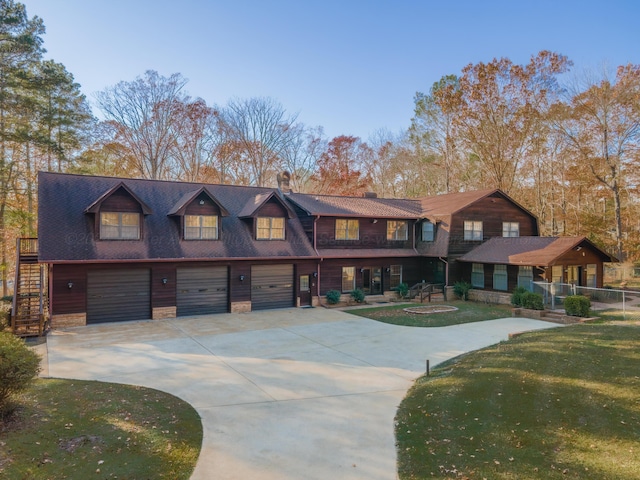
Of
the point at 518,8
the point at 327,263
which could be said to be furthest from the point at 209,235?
the point at 518,8

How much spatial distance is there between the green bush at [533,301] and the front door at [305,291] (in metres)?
10.7

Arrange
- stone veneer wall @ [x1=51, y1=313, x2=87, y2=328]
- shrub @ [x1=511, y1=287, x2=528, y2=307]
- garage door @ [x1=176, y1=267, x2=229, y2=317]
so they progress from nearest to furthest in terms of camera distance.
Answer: stone veneer wall @ [x1=51, y1=313, x2=87, y2=328] < garage door @ [x1=176, y1=267, x2=229, y2=317] < shrub @ [x1=511, y1=287, x2=528, y2=307]

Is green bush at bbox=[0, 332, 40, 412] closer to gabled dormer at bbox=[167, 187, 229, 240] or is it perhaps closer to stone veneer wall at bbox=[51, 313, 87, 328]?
stone veneer wall at bbox=[51, 313, 87, 328]

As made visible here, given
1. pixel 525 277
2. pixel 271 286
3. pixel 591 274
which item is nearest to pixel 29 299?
pixel 271 286

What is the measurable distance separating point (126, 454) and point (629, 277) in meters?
34.5

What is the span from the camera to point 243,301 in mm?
19578

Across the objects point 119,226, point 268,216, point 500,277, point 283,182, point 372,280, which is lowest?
point 372,280

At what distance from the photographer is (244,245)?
1981 cm

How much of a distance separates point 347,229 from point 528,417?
16.5m

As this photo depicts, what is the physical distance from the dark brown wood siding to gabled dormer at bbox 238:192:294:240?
2014 mm

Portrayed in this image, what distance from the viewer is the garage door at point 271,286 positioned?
2009cm

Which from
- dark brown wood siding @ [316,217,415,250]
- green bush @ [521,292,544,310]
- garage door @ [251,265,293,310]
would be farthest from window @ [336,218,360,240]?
green bush @ [521,292,544,310]

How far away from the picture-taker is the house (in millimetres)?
16625

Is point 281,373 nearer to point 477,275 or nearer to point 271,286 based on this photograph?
point 271,286
